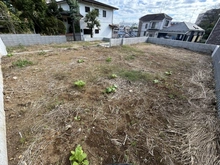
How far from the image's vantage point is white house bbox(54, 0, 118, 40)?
10586mm

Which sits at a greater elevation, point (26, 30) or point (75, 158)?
point (26, 30)

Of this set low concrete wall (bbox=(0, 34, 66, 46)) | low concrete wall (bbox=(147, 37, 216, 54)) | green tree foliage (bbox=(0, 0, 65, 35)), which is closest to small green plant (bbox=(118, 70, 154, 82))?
low concrete wall (bbox=(0, 34, 66, 46))

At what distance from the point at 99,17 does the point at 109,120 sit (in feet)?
45.2

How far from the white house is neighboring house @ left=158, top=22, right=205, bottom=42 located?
32.5 feet

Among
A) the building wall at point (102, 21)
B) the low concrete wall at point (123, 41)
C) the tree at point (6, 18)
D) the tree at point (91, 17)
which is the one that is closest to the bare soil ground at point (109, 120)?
the tree at point (6, 18)

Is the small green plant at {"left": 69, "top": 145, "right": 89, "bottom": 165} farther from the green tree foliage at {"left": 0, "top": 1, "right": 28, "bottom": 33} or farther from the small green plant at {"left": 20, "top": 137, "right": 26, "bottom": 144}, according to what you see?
the green tree foliage at {"left": 0, "top": 1, "right": 28, "bottom": 33}

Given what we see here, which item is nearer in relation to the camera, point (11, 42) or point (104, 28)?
point (11, 42)

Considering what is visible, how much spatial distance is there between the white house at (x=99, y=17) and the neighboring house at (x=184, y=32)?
390 inches

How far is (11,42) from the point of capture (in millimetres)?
5965

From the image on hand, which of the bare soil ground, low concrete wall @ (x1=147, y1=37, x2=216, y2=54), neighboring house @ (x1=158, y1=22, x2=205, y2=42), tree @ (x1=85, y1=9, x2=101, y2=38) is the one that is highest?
tree @ (x1=85, y1=9, x2=101, y2=38)

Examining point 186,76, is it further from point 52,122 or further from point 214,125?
point 52,122

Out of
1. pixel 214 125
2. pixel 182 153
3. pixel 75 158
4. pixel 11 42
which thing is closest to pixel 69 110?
pixel 75 158

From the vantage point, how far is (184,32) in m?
14.6

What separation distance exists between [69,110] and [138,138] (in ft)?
4.20
